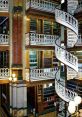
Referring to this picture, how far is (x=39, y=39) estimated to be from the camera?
13180mm

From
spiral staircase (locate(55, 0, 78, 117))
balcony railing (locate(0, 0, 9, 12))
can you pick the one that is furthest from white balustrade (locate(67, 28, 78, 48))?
balcony railing (locate(0, 0, 9, 12))

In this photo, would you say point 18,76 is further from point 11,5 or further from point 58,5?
point 58,5

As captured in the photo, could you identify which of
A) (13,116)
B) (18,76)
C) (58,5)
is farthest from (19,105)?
(58,5)

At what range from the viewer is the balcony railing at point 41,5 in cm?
1286

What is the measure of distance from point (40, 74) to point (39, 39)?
211cm

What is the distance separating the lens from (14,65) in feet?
41.5

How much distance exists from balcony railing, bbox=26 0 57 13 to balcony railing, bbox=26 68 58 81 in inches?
147

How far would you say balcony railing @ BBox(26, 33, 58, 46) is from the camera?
12757 millimetres

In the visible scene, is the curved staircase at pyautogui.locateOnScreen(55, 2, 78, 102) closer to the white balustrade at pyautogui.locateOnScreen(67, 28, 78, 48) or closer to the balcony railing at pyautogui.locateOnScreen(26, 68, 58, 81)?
the white balustrade at pyautogui.locateOnScreen(67, 28, 78, 48)

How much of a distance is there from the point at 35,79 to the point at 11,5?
14.8ft

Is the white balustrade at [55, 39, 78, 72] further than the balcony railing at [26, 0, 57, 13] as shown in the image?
No

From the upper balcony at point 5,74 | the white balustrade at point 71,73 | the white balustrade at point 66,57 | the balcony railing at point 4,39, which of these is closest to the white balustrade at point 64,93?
the white balustrade at point 71,73

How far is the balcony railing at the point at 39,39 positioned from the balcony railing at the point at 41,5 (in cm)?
164

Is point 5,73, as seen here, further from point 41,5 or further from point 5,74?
point 41,5
